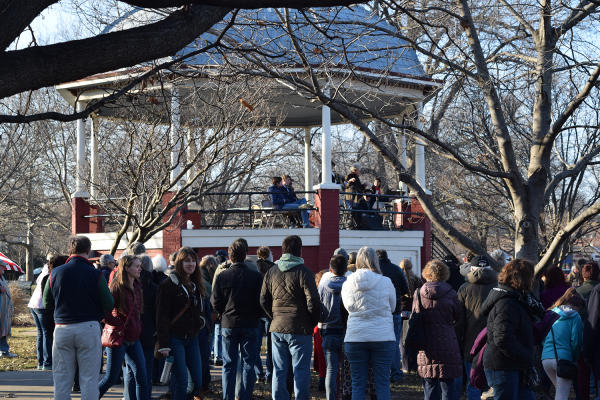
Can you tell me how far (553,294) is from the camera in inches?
400

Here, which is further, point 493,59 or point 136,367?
point 493,59

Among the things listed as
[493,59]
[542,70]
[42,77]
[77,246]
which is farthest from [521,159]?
[42,77]

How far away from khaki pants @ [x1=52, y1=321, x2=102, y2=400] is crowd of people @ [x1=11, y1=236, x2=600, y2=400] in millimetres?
11

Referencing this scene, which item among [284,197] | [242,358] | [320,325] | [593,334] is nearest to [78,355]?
Result: [242,358]

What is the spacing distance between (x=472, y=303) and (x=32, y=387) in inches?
237

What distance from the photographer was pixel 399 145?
23.9 metres

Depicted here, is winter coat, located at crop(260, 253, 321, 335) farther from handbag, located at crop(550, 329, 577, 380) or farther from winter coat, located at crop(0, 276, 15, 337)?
winter coat, located at crop(0, 276, 15, 337)

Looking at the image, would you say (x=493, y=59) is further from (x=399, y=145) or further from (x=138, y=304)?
(x=399, y=145)

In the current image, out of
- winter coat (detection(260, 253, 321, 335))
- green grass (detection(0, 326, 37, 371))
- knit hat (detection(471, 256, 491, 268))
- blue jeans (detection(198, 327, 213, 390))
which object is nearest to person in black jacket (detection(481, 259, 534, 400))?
winter coat (detection(260, 253, 321, 335))

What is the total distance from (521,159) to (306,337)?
46.3ft

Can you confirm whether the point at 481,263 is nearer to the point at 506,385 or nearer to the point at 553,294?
the point at 553,294

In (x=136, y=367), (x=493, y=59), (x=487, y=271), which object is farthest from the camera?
(x=493, y=59)

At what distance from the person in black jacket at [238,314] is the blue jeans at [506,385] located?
3038 millimetres

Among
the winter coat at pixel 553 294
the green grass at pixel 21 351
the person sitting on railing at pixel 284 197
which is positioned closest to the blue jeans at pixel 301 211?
the person sitting on railing at pixel 284 197
